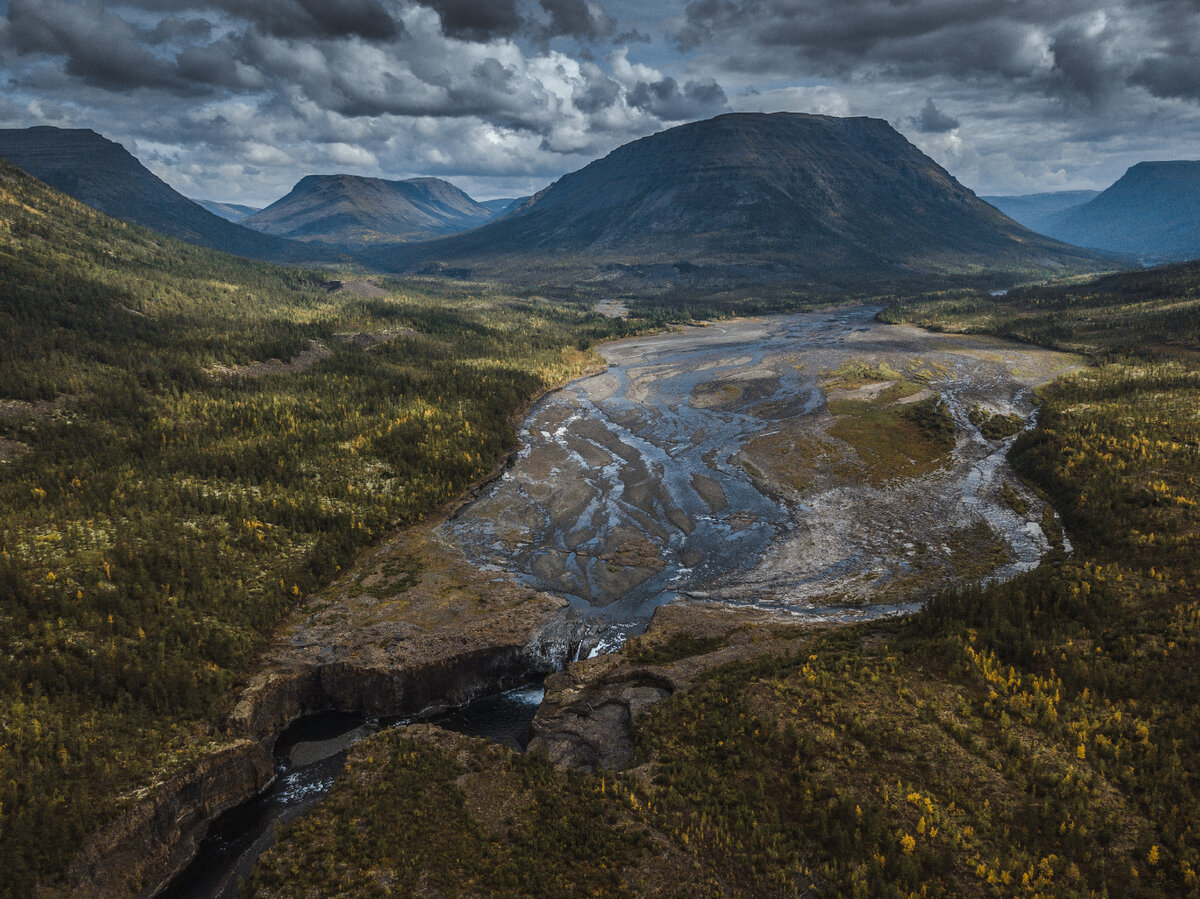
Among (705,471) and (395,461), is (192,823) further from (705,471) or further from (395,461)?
(705,471)

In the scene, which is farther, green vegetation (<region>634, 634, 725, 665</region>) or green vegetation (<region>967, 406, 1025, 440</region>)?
green vegetation (<region>967, 406, 1025, 440</region>)

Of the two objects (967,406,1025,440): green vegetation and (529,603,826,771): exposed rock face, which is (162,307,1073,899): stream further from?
(529,603,826,771): exposed rock face

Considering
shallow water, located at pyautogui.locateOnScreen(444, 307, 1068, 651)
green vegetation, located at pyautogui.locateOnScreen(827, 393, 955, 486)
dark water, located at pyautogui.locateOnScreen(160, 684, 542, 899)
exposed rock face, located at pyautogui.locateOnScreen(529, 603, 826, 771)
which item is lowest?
dark water, located at pyautogui.locateOnScreen(160, 684, 542, 899)

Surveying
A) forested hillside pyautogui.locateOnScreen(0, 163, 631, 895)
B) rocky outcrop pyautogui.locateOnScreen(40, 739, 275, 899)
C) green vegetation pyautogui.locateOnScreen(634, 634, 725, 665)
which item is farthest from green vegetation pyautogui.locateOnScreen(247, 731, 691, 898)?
green vegetation pyautogui.locateOnScreen(634, 634, 725, 665)

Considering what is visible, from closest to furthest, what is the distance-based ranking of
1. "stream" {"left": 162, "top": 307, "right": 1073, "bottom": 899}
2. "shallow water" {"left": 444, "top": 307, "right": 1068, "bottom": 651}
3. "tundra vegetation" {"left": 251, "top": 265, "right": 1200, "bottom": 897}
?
"tundra vegetation" {"left": 251, "top": 265, "right": 1200, "bottom": 897}
"stream" {"left": 162, "top": 307, "right": 1073, "bottom": 899}
"shallow water" {"left": 444, "top": 307, "right": 1068, "bottom": 651}

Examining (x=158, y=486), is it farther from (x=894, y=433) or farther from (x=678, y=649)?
(x=894, y=433)

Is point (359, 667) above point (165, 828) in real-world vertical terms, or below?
above

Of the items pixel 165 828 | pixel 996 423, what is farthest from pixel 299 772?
pixel 996 423
